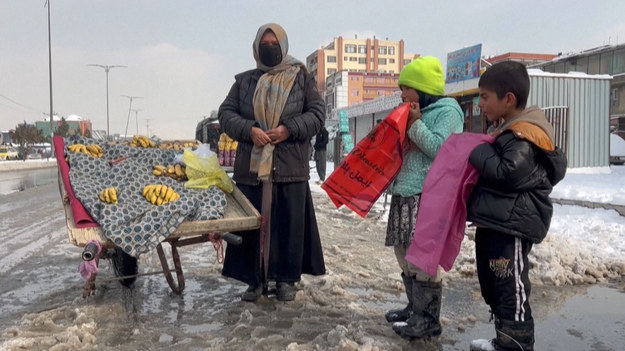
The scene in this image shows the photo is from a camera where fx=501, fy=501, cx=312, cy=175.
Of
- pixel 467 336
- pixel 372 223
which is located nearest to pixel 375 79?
pixel 372 223

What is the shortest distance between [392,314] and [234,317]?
1122 mm

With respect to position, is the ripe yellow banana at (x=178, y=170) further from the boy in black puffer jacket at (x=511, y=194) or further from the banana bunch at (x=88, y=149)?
the boy in black puffer jacket at (x=511, y=194)

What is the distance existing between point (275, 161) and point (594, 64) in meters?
33.9

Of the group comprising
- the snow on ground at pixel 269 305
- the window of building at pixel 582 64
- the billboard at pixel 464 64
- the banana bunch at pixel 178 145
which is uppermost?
the window of building at pixel 582 64

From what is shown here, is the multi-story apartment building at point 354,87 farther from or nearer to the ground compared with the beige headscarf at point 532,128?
farther from the ground

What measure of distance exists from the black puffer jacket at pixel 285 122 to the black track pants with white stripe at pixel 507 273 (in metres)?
1.72

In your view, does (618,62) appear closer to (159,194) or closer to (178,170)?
(178,170)

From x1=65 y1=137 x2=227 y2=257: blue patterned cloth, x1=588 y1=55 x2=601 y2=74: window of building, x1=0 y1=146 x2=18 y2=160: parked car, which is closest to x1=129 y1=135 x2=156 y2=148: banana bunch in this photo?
x1=65 y1=137 x2=227 y2=257: blue patterned cloth

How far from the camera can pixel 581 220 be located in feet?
22.7

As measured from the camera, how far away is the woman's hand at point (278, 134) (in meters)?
3.77

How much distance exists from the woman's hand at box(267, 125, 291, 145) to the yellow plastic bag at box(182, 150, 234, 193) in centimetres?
51

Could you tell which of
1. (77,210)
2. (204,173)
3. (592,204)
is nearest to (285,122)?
(204,173)

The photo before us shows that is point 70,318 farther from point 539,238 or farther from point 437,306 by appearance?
point 539,238

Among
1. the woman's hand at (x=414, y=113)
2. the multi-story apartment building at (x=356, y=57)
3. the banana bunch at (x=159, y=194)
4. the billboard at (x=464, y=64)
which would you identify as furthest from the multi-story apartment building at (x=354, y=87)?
the woman's hand at (x=414, y=113)
